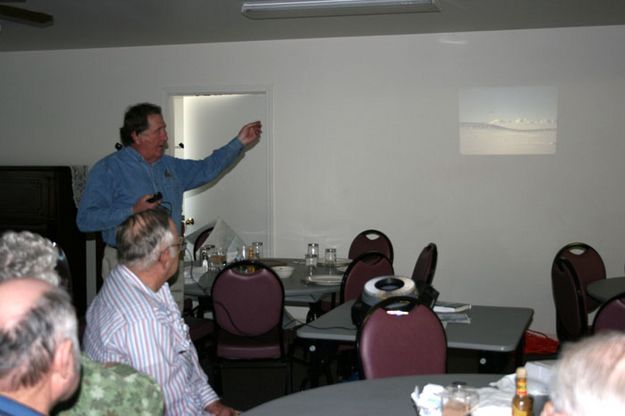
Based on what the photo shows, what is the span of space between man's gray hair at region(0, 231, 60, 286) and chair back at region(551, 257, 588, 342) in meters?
3.31

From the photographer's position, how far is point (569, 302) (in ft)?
15.1

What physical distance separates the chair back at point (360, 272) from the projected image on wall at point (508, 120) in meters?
2.31

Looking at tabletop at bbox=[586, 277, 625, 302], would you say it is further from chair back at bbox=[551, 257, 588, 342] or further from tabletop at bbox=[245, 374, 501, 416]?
tabletop at bbox=[245, 374, 501, 416]

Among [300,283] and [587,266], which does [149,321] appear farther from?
[587,266]

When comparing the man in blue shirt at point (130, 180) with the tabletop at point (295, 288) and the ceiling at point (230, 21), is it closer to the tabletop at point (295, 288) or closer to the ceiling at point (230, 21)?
the tabletop at point (295, 288)

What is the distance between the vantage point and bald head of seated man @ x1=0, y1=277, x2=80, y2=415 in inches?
53.5

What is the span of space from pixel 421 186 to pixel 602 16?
217cm

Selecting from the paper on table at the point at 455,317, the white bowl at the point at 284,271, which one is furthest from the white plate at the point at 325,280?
the paper on table at the point at 455,317

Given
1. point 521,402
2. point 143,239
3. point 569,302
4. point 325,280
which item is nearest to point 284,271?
point 325,280

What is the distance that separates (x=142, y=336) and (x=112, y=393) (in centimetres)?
52

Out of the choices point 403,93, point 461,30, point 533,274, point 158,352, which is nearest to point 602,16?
point 461,30

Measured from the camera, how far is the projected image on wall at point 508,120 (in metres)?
6.77

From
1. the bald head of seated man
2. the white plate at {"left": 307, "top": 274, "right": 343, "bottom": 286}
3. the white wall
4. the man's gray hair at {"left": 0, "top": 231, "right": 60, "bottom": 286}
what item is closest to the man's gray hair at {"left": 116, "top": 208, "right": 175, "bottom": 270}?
the man's gray hair at {"left": 0, "top": 231, "right": 60, "bottom": 286}

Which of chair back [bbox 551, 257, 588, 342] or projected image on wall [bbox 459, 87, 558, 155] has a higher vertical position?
projected image on wall [bbox 459, 87, 558, 155]
